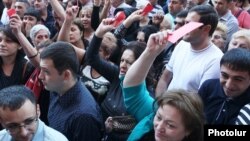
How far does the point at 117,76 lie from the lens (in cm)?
301

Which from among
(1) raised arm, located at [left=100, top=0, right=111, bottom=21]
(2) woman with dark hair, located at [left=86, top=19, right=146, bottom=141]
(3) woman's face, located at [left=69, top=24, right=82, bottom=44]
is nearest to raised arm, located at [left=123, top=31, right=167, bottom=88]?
(2) woman with dark hair, located at [left=86, top=19, right=146, bottom=141]

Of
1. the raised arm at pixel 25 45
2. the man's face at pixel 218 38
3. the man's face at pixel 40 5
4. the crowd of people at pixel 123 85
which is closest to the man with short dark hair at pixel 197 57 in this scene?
the crowd of people at pixel 123 85

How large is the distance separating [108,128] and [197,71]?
707 millimetres

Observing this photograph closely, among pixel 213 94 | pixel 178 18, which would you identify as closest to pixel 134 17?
pixel 178 18

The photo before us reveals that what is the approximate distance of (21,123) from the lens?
194 centimetres

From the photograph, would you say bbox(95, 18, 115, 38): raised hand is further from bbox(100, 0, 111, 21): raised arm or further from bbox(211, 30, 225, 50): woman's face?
bbox(100, 0, 111, 21): raised arm

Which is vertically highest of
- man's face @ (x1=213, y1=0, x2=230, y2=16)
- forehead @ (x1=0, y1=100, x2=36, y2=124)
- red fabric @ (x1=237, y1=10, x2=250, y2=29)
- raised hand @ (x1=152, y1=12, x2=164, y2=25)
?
forehead @ (x1=0, y1=100, x2=36, y2=124)

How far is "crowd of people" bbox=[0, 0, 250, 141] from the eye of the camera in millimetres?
1937

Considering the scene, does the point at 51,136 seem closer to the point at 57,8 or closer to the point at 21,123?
the point at 21,123

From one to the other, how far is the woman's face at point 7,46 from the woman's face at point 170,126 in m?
1.84

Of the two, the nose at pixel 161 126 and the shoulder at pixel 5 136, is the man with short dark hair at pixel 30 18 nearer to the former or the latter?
the shoulder at pixel 5 136

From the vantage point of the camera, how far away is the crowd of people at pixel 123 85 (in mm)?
1937

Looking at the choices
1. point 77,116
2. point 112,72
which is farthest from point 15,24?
point 77,116

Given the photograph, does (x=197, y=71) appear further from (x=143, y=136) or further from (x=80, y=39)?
(x=80, y=39)
